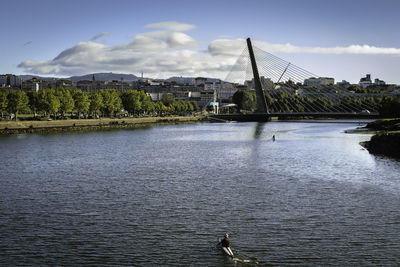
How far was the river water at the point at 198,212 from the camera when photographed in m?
17.5

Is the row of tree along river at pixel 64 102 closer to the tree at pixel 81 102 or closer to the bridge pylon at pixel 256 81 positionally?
the tree at pixel 81 102

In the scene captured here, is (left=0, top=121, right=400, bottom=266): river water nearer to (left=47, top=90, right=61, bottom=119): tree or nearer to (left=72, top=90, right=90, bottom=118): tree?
(left=47, top=90, right=61, bottom=119): tree

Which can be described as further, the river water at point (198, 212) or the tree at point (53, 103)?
the tree at point (53, 103)

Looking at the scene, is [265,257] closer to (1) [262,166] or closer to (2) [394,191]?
(2) [394,191]

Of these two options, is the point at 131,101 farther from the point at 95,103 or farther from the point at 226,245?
the point at 226,245

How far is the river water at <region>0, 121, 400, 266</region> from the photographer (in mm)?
17484

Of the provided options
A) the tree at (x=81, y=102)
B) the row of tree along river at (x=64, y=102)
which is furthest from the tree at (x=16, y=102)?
the tree at (x=81, y=102)

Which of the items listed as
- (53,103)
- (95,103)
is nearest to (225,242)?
(53,103)

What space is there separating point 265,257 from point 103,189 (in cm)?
1490

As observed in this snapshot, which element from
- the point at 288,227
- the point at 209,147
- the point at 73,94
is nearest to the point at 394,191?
the point at 288,227

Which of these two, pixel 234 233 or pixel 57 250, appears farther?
pixel 234 233

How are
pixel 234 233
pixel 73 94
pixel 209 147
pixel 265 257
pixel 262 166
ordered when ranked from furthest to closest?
pixel 73 94 → pixel 209 147 → pixel 262 166 → pixel 234 233 → pixel 265 257

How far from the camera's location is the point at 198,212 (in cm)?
2327

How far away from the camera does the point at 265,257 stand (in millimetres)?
17172
